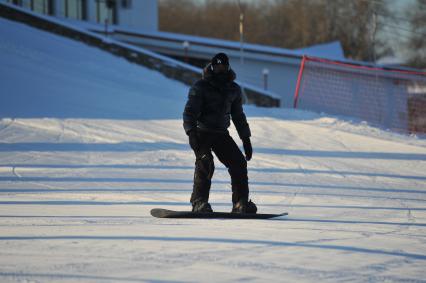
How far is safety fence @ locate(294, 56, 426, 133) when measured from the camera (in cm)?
1912

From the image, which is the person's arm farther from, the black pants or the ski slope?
the ski slope

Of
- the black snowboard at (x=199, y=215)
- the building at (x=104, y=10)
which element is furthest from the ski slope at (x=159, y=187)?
the building at (x=104, y=10)

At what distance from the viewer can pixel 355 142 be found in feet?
47.8

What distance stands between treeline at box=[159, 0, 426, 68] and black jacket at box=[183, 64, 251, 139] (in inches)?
1935

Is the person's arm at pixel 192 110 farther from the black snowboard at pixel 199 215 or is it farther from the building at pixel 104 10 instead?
the building at pixel 104 10

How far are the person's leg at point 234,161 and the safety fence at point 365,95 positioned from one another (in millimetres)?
11757

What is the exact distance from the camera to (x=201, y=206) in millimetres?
6895

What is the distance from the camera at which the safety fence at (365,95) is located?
19125 millimetres

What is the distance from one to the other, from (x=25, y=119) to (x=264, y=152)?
5.31 m

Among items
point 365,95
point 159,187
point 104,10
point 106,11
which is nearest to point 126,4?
point 106,11

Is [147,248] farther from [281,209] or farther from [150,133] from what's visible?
[150,133]

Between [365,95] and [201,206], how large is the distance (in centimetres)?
1414

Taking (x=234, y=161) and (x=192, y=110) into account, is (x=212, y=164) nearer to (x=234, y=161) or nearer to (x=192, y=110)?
(x=234, y=161)

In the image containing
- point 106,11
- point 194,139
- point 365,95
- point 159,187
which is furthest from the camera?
point 106,11
